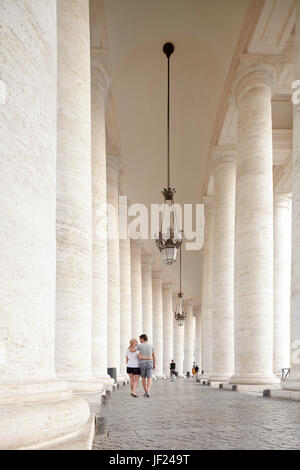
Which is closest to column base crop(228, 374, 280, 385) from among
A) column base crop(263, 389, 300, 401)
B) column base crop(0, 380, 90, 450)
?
column base crop(263, 389, 300, 401)

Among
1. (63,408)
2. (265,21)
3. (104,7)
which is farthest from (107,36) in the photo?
(63,408)

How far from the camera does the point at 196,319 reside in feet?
448

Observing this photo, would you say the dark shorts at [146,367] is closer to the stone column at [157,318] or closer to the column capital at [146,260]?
the column capital at [146,260]

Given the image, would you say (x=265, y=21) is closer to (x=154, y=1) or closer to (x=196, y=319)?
(x=154, y=1)

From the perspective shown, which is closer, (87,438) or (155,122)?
(87,438)

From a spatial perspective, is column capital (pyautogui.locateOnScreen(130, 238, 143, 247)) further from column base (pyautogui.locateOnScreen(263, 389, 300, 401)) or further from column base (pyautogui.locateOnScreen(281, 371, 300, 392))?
column base (pyautogui.locateOnScreen(281, 371, 300, 392))

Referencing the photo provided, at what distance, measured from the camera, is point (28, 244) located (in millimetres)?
8516

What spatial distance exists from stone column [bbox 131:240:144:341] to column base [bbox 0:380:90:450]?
57.9 m

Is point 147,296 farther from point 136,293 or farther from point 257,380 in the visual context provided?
point 257,380

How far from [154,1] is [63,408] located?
30705mm

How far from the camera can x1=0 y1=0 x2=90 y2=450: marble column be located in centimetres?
778

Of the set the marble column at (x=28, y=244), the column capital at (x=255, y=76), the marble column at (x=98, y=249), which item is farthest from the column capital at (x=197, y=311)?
the marble column at (x=28, y=244)

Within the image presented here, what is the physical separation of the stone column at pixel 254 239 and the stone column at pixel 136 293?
34586 mm

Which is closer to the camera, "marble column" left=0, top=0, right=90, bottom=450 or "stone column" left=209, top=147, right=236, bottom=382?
"marble column" left=0, top=0, right=90, bottom=450
